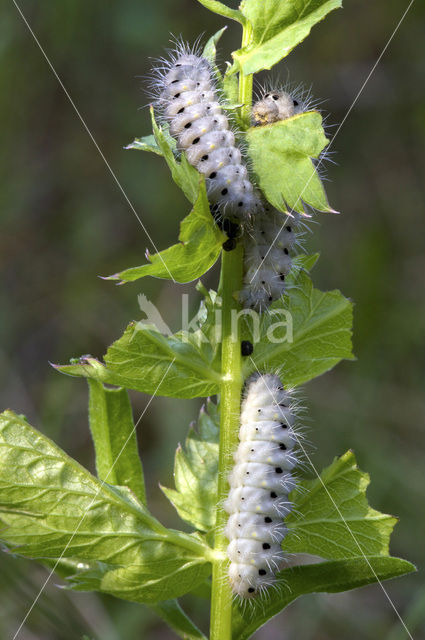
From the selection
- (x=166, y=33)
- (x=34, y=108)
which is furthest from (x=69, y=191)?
(x=166, y=33)

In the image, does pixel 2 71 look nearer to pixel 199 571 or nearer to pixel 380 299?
pixel 380 299

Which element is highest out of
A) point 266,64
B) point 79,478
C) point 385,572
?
point 266,64

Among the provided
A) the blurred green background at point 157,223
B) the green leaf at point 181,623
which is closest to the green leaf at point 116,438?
the green leaf at point 181,623

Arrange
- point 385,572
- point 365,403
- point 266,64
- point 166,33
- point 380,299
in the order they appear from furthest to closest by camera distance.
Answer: point 166,33
point 380,299
point 365,403
point 385,572
point 266,64

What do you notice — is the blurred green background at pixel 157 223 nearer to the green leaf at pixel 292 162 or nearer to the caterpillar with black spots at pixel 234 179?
the caterpillar with black spots at pixel 234 179

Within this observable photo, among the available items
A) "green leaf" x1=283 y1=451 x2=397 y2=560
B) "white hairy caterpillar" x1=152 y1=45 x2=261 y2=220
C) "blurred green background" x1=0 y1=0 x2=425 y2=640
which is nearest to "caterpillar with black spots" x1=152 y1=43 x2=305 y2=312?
"white hairy caterpillar" x1=152 y1=45 x2=261 y2=220

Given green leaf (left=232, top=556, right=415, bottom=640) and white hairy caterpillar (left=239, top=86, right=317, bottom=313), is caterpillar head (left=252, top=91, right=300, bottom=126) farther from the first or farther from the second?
green leaf (left=232, top=556, right=415, bottom=640)
